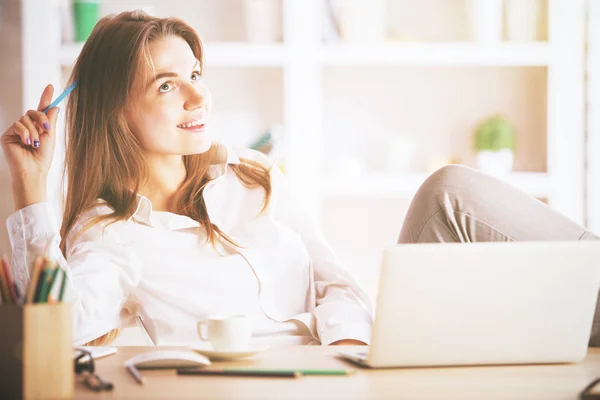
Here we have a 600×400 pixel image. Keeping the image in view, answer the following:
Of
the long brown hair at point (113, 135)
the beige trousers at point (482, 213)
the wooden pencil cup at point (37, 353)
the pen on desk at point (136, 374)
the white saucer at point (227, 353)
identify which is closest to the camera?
the wooden pencil cup at point (37, 353)

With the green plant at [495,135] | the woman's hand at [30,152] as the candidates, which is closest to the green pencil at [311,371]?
the woman's hand at [30,152]

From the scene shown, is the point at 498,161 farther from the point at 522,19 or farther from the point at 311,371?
the point at 311,371

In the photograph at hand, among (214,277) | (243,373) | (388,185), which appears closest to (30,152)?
(214,277)

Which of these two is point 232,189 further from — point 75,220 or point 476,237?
point 476,237

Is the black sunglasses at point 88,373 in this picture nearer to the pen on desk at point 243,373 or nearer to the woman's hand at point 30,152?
the pen on desk at point 243,373

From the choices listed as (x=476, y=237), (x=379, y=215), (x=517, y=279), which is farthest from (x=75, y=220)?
(x=379, y=215)

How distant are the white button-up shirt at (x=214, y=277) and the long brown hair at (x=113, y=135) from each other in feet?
0.11

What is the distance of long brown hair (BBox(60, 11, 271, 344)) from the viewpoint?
1.75m

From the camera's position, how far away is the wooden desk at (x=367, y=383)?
0.91m

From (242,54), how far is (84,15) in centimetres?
63

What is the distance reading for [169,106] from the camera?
5.80 feet

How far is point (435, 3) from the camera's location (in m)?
3.28

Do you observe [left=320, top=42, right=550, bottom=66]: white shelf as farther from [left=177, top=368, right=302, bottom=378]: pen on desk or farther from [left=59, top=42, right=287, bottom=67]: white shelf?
[left=177, top=368, right=302, bottom=378]: pen on desk

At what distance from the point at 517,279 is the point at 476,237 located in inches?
15.9
